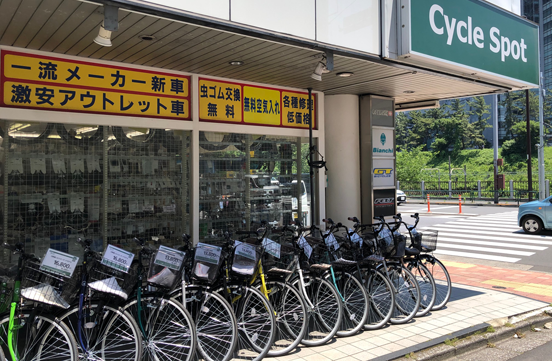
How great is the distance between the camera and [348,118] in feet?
28.2

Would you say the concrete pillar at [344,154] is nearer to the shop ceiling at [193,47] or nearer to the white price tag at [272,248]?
the shop ceiling at [193,47]

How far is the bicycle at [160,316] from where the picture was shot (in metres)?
3.91

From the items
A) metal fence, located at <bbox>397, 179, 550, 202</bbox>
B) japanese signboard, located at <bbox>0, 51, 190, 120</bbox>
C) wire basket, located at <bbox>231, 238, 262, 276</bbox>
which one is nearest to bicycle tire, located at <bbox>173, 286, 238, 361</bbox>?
wire basket, located at <bbox>231, 238, 262, 276</bbox>

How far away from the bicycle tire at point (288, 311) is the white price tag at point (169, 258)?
104 centimetres

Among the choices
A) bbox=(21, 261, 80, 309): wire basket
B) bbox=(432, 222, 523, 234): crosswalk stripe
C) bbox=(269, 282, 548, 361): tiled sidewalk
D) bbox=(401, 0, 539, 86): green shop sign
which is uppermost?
bbox=(401, 0, 539, 86): green shop sign

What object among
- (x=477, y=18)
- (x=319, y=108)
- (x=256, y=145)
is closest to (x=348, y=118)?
(x=319, y=108)

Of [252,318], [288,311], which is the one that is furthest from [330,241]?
[252,318]

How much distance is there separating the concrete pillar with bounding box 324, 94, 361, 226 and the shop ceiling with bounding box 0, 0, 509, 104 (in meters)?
0.65

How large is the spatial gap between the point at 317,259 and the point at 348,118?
4.05 m

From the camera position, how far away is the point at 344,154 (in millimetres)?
8633

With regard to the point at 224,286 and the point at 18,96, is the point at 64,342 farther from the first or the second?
the point at 18,96

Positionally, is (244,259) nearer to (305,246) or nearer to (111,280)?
(305,246)

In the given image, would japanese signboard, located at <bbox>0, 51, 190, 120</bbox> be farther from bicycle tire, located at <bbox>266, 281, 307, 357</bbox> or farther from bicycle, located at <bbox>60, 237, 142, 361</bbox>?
bicycle tire, located at <bbox>266, 281, 307, 357</bbox>

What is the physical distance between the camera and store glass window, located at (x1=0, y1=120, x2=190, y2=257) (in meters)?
5.60
